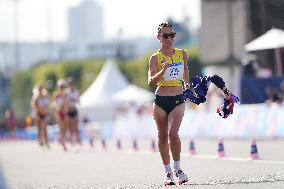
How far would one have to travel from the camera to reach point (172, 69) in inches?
453

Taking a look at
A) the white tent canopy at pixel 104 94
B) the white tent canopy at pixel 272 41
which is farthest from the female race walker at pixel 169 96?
the white tent canopy at pixel 104 94

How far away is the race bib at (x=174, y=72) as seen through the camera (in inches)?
452

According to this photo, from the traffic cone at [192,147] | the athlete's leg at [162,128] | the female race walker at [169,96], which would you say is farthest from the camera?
the traffic cone at [192,147]

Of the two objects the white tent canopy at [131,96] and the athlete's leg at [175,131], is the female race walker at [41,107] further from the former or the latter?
the white tent canopy at [131,96]

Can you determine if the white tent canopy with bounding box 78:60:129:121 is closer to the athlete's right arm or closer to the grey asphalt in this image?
the grey asphalt

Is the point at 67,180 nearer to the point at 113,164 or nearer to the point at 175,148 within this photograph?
the point at 175,148

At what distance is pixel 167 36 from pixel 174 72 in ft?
1.53

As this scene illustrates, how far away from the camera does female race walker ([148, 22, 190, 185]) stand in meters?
11.5

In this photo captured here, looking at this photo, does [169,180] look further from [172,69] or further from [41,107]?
→ [41,107]

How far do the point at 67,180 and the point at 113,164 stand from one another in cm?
397

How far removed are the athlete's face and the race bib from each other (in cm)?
28

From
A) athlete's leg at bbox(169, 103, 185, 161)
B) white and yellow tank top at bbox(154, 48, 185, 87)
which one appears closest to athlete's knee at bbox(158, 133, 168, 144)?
athlete's leg at bbox(169, 103, 185, 161)

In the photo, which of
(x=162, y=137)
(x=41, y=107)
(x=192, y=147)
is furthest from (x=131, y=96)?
(x=162, y=137)

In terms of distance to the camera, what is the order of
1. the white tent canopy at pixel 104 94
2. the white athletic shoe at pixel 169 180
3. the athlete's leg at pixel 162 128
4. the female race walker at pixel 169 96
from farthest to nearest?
the white tent canopy at pixel 104 94 → the athlete's leg at pixel 162 128 → the female race walker at pixel 169 96 → the white athletic shoe at pixel 169 180
